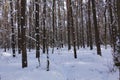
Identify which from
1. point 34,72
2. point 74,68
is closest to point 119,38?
point 74,68

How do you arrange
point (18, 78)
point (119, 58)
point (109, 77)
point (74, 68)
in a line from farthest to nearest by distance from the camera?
1. point (74, 68)
2. point (119, 58)
3. point (109, 77)
4. point (18, 78)

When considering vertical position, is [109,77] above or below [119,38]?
below

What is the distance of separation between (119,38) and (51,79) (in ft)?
15.8

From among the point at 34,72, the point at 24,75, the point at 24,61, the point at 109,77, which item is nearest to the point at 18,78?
the point at 24,75

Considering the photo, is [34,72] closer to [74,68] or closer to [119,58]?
[74,68]

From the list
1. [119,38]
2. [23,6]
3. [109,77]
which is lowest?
[109,77]

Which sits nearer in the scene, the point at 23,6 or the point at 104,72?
the point at 104,72

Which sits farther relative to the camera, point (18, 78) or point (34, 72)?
point (34, 72)

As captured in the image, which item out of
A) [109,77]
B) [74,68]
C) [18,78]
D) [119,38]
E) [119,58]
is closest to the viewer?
[18,78]

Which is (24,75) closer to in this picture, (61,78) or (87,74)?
(61,78)

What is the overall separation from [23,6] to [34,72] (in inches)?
176

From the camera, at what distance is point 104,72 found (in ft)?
49.2

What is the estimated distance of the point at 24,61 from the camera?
16.4 meters

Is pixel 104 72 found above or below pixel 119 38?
below
